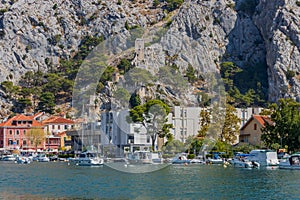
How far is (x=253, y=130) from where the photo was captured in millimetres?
104250

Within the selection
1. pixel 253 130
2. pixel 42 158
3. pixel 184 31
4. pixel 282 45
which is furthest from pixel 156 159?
pixel 184 31

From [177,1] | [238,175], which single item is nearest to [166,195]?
[238,175]

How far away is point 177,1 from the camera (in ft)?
586

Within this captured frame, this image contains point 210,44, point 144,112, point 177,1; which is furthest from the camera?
point 177,1

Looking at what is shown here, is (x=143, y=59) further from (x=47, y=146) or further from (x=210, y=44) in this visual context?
(x=47, y=146)

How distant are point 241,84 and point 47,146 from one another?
150ft

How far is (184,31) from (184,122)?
47558 millimetres

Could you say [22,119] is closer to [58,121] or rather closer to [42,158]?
[58,121]

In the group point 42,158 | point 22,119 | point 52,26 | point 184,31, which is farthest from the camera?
point 52,26

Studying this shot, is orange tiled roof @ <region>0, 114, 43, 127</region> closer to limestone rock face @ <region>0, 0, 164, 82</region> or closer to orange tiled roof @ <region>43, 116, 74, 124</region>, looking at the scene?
orange tiled roof @ <region>43, 116, 74, 124</region>

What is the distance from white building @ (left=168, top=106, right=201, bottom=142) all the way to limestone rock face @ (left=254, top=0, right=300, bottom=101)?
93.7 ft

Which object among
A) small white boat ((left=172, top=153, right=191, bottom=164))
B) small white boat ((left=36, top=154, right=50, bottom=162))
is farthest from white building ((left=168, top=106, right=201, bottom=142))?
small white boat ((left=36, top=154, right=50, bottom=162))

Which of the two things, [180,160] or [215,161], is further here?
[180,160]

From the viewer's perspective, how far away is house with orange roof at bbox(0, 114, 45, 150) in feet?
A: 454
